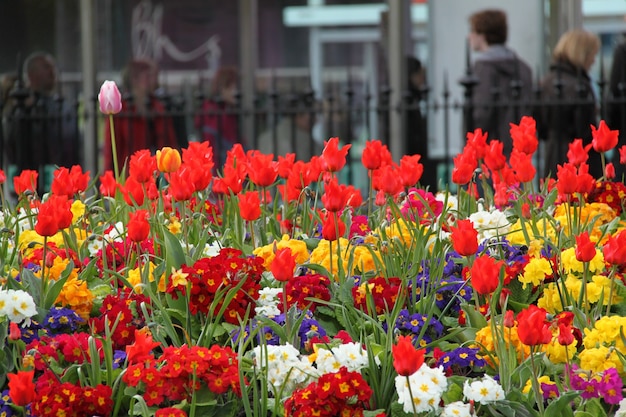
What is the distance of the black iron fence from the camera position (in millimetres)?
7016

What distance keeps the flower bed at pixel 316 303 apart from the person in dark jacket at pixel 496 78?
348 centimetres

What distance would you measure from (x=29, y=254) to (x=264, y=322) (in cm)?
101

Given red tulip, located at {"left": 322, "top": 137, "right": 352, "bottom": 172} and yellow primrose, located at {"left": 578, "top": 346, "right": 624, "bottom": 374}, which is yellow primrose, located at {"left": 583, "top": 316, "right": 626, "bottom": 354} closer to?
yellow primrose, located at {"left": 578, "top": 346, "right": 624, "bottom": 374}

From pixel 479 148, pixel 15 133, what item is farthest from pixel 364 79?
pixel 479 148

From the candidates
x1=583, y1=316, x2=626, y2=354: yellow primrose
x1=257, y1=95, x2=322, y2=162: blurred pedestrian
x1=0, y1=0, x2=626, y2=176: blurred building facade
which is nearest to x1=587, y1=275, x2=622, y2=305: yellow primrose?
x1=583, y1=316, x2=626, y2=354: yellow primrose

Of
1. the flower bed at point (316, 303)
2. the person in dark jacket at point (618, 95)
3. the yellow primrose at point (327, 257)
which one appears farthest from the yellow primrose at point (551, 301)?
the person in dark jacket at point (618, 95)

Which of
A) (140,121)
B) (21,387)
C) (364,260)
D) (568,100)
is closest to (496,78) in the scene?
(568,100)

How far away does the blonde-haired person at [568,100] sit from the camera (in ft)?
21.8

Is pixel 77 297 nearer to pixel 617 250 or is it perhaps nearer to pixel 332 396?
pixel 332 396

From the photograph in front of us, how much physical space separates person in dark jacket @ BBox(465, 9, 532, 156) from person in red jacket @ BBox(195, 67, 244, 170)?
72.1 inches

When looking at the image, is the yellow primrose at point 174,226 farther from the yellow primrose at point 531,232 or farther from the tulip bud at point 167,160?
the yellow primrose at point 531,232

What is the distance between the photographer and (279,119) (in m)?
8.97

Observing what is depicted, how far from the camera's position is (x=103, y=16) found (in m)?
9.07

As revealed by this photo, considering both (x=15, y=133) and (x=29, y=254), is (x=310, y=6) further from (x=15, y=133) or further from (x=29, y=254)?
(x=29, y=254)
